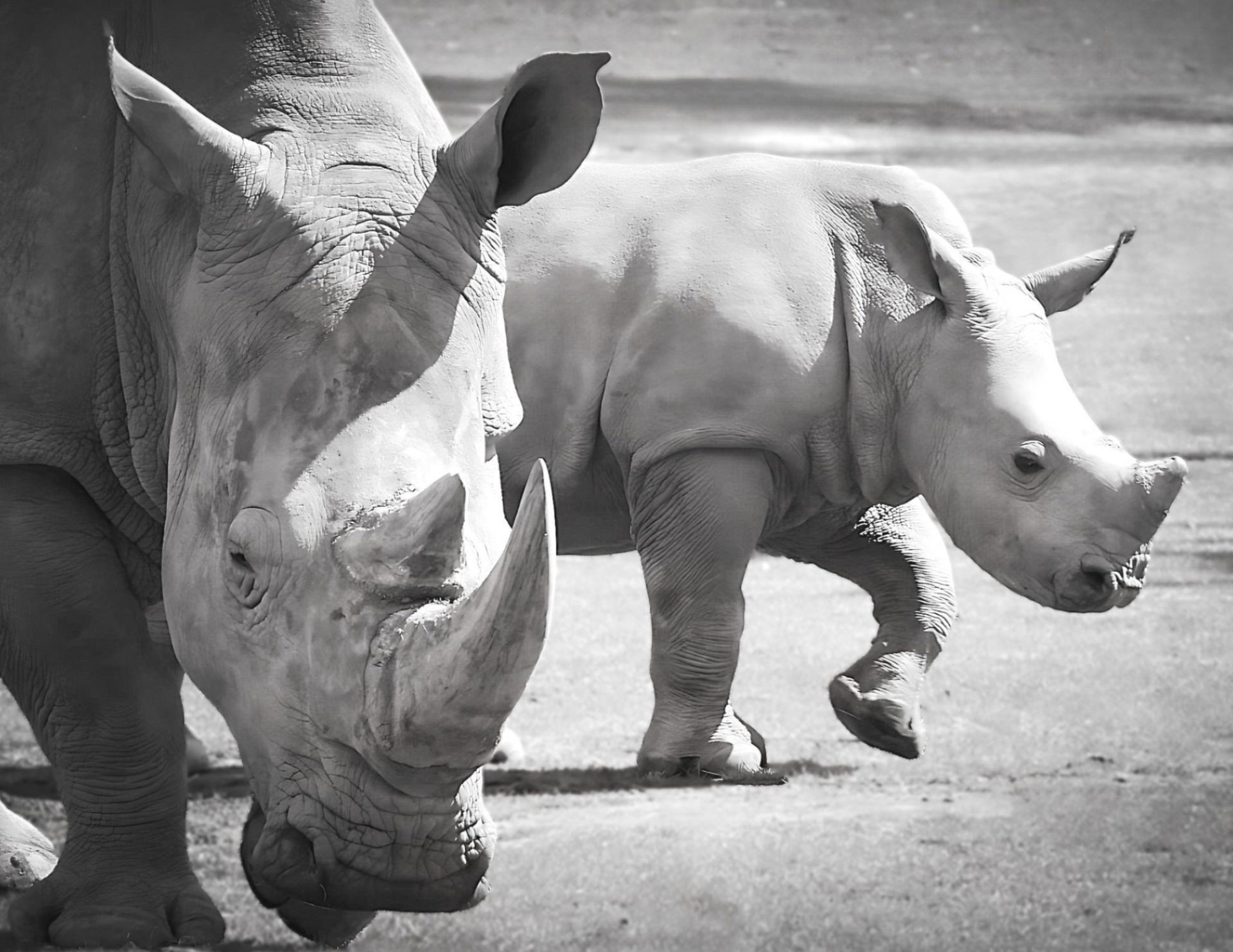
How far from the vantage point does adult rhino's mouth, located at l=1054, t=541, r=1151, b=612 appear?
480cm

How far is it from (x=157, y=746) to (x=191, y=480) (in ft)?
2.69

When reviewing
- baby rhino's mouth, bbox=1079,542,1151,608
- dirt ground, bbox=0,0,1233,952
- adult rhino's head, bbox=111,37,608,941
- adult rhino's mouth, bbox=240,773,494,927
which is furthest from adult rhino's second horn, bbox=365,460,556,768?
baby rhino's mouth, bbox=1079,542,1151,608

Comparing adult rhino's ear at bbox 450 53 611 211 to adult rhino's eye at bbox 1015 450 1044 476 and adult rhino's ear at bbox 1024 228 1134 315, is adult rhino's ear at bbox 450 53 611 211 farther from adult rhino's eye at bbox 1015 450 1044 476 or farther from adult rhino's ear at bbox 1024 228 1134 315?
adult rhino's ear at bbox 1024 228 1134 315

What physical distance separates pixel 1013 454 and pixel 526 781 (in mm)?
2272

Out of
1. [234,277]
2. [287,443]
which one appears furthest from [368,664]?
[234,277]

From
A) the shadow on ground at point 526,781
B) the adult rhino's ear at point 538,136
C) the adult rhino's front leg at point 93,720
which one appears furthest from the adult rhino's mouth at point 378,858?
the shadow on ground at point 526,781

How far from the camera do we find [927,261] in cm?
507

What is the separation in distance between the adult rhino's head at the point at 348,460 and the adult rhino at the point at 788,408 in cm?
161

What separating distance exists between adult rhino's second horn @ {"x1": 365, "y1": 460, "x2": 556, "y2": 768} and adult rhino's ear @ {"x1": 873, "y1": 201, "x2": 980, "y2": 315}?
2558 mm

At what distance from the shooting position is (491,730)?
2.79 meters

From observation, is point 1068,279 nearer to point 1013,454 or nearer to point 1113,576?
point 1013,454

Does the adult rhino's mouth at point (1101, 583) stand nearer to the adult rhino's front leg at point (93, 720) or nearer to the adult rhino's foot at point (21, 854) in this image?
the adult rhino's front leg at point (93, 720)

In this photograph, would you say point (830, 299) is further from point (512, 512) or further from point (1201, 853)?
point (1201, 853)

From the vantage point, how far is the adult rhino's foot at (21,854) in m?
4.78
